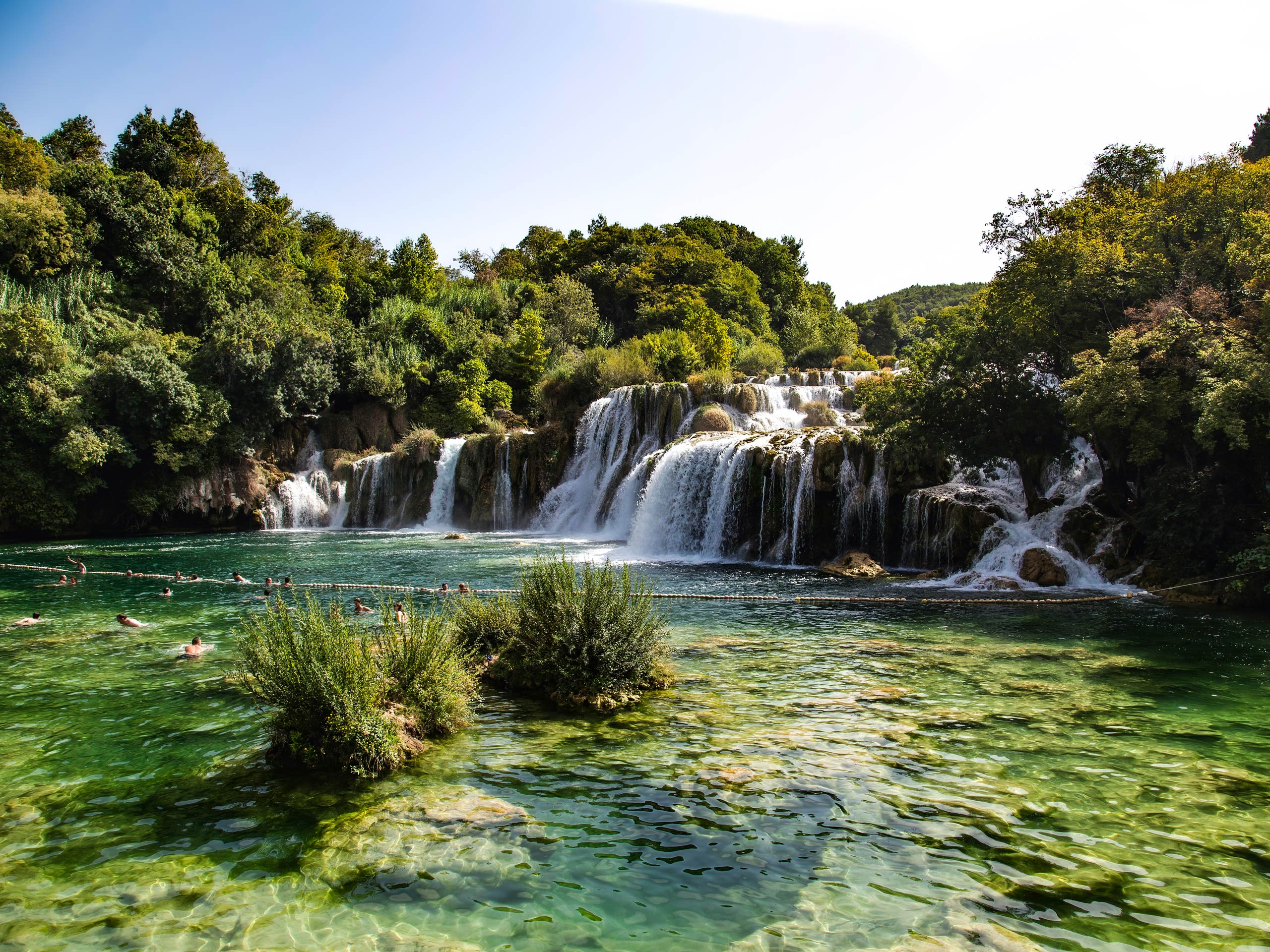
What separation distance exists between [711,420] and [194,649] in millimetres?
21915

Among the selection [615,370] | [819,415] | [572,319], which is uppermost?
[572,319]

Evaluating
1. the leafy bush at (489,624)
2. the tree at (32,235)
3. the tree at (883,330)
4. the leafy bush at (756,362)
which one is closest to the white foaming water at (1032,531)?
the leafy bush at (489,624)

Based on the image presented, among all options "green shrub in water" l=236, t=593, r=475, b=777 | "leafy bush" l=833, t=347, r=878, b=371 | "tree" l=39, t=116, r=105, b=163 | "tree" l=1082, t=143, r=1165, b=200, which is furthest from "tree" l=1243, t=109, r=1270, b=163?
"tree" l=39, t=116, r=105, b=163

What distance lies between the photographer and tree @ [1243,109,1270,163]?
1763 inches

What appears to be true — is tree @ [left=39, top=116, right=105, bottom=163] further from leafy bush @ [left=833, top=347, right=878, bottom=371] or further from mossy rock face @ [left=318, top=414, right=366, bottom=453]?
leafy bush @ [left=833, top=347, right=878, bottom=371]

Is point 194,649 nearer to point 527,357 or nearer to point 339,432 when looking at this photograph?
point 339,432

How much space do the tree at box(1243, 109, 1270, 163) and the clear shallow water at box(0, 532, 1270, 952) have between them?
50635 millimetres

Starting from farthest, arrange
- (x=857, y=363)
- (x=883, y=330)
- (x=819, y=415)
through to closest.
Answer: (x=883, y=330)
(x=857, y=363)
(x=819, y=415)

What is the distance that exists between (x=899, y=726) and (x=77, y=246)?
145ft

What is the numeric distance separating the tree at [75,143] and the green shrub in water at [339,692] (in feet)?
171

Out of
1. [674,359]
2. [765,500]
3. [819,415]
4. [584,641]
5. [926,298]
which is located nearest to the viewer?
[584,641]

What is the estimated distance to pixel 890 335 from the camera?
276 feet

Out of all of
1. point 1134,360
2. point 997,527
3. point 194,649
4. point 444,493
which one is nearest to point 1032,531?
point 997,527

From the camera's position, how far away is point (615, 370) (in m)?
37.4
